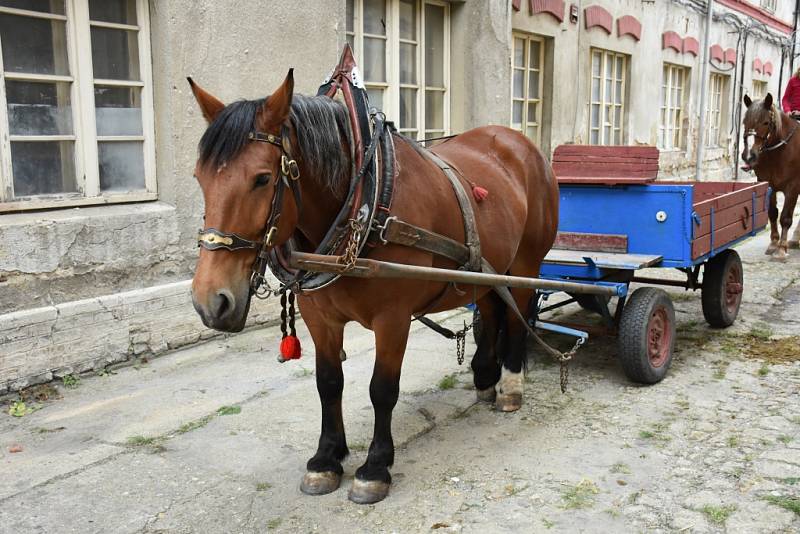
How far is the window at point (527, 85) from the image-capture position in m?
9.06

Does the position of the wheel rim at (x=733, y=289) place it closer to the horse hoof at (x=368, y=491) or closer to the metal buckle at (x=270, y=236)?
the horse hoof at (x=368, y=491)

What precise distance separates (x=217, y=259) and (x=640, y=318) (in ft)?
9.53

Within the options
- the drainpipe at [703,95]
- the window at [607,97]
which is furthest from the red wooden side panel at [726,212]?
the drainpipe at [703,95]

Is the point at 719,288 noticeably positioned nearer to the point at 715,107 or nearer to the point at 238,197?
the point at 238,197

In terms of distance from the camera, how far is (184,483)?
10.7 ft

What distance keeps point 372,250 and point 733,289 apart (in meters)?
4.08

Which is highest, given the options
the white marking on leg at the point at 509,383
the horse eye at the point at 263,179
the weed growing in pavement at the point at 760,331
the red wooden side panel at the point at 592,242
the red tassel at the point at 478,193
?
the horse eye at the point at 263,179

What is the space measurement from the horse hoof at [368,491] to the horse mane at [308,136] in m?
1.27

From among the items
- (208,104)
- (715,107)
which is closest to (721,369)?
(208,104)

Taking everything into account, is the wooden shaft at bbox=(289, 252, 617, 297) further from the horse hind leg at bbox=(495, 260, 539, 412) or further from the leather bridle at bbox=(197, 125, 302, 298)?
the horse hind leg at bbox=(495, 260, 539, 412)

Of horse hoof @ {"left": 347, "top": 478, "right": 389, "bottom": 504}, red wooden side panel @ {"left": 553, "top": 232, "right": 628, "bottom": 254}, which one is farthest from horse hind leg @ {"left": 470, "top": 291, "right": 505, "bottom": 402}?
horse hoof @ {"left": 347, "top": 478, "right": 389, "bottom": 504}

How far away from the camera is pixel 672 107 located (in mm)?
14148

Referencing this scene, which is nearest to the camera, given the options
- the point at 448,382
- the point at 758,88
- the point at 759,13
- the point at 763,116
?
the point at 448,382

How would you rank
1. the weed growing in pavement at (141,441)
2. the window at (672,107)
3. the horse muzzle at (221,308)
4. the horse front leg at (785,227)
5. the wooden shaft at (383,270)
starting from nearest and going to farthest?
the horse muzzle at (221,308) < the wooden shaft at (383,270) < the weed growing in pavement at (141,441) < the horse front leg at (785,227) < the window at (672,107)
